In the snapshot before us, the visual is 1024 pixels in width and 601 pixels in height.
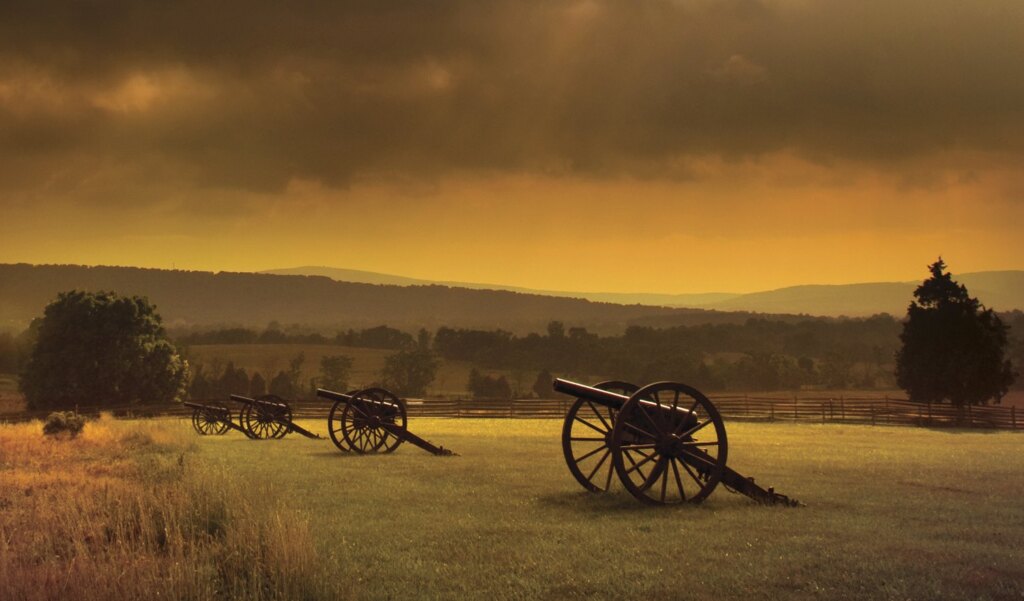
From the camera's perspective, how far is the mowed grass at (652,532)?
8219 millimetres

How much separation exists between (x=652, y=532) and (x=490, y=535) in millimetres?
2050

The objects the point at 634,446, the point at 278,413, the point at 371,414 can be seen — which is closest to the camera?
the point at 634,446

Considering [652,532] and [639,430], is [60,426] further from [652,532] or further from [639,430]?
[652,532]

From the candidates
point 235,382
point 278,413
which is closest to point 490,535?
point 278,413

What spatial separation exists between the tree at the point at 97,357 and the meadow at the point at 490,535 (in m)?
36.9

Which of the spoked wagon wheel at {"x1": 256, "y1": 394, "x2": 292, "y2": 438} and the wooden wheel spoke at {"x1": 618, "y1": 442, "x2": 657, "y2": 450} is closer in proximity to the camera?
the wooden wheel spoke at {"x1": 618, "y1": 442, "x2": 657, "y2": 450}

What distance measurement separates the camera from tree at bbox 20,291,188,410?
171 ft

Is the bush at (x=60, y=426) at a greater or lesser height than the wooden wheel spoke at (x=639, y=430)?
lesser

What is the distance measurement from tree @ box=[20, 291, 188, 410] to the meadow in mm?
36891

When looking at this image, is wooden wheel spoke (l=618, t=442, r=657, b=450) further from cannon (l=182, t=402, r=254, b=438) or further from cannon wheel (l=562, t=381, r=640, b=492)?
cannon (l=182, t=402, r=254, b=438)

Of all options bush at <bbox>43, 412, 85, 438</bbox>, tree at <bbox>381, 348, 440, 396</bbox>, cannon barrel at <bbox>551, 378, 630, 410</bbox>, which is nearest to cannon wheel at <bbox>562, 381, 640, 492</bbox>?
cannon barrel at <bbox>551, 378, 630, 410</bbox>

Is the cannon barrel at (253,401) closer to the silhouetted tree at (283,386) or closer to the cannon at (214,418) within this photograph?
the cannon at (214,418)

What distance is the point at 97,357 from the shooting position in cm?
5266

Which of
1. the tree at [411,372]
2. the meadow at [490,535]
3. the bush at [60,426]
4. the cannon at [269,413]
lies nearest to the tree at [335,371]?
the tree at [411,372]
